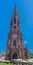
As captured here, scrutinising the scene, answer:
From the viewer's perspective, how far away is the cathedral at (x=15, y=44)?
1013 centimetres

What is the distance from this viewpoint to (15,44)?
1038 cm

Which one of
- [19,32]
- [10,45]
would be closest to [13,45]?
[10,45]

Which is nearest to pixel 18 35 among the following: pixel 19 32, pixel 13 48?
pixel 19 32

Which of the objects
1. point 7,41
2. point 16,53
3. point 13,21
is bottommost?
point 16,53

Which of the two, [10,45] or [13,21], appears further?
[13,21]

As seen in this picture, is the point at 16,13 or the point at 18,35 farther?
the point at 16,13

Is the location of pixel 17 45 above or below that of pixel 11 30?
below

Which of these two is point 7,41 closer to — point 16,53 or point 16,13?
point 16,53

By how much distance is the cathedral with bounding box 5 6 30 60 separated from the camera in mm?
10133

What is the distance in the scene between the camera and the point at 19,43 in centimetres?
1034

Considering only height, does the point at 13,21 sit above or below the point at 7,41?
above

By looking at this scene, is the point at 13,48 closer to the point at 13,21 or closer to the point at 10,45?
the point at 10,45

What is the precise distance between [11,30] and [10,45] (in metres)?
0.88

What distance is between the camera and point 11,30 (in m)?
10.7
